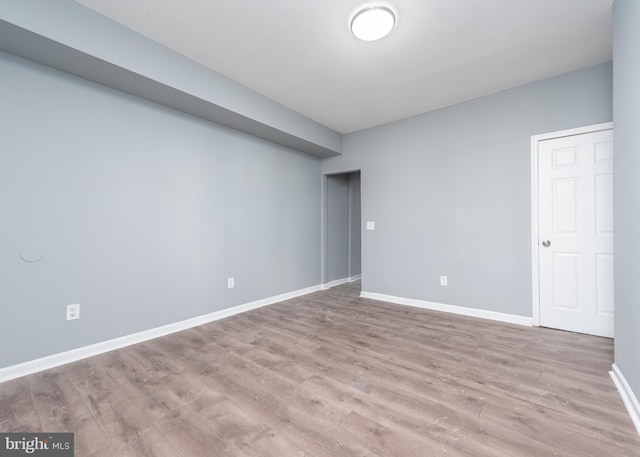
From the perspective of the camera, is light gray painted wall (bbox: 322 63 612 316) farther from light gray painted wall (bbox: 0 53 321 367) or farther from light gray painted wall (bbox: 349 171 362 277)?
light gray painted wall (bbox: 0 53 321 367)

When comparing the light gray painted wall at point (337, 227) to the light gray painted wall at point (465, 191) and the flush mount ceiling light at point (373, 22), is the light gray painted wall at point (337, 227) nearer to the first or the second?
the light gray painted wall at point (465, 191)

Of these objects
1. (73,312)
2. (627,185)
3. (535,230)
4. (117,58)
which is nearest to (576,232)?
(535,230)

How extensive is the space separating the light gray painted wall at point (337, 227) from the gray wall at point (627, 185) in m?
3.64

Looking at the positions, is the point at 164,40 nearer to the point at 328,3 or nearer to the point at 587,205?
the point at 328,3

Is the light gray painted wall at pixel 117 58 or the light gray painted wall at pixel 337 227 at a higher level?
the light gray painted wall at pixel 117 58

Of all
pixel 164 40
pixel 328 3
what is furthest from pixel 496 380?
pixel 164 40

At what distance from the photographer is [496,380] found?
6.17ft

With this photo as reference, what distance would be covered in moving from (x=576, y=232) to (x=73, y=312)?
4.74m

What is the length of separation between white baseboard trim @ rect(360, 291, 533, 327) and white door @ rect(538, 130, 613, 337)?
226 mm

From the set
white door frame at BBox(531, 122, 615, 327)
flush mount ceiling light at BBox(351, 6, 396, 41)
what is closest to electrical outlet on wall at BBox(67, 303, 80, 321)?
flush mount ceiling light at BBox(351, 6, 396, 41)

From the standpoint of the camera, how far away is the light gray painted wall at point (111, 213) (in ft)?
Answer: 6.54

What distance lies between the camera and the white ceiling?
1.95 metres

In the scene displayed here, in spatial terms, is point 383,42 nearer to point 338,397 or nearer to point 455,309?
point 338,397

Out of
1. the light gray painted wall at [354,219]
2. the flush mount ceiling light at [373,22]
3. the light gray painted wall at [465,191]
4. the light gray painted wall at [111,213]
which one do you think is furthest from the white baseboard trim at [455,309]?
the flush mount ceiling light at [373,22]
